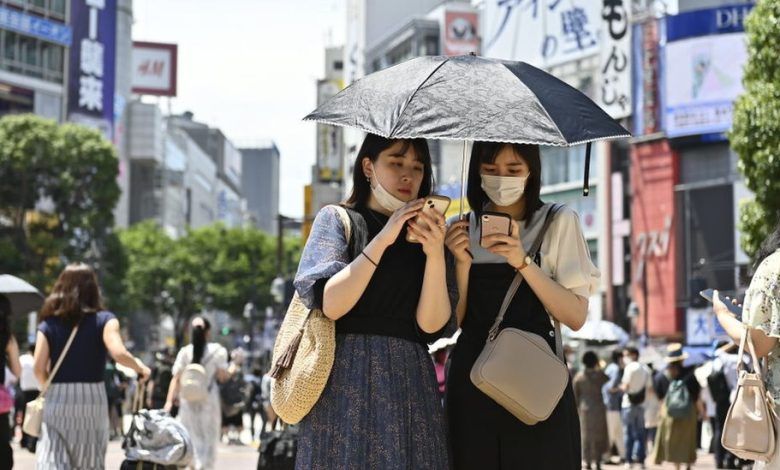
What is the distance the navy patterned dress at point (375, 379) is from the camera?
4.48 meters

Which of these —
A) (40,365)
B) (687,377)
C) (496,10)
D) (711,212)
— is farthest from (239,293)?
(40,365)

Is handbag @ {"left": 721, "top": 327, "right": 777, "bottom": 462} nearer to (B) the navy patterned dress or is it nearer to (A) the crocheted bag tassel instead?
(B) the navy patterned dress

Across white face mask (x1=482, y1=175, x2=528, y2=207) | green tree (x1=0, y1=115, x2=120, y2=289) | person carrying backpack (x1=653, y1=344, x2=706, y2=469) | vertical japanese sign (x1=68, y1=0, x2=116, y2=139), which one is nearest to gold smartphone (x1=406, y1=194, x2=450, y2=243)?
white face mask (x1=482, y1=175, x2=528, y2=207)

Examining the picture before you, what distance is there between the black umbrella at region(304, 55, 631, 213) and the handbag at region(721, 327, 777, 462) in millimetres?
915

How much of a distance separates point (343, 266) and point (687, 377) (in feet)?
47.2

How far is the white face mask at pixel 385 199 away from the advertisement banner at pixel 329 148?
76.2 m

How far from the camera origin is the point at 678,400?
17906 millimetres

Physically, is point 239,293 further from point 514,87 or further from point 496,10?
point 514,87

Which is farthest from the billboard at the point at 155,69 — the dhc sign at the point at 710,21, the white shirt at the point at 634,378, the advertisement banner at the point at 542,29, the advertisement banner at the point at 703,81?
the white shirt at the point at 634,378

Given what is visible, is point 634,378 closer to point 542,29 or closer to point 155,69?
point 542,29

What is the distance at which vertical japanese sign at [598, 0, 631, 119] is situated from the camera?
51031 millimetres

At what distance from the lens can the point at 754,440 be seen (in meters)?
4.66

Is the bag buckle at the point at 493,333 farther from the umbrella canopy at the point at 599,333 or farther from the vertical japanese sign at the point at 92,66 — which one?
the vertical japanese sign at the point at 92,66

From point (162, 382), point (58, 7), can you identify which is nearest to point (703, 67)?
point (162, 382)
